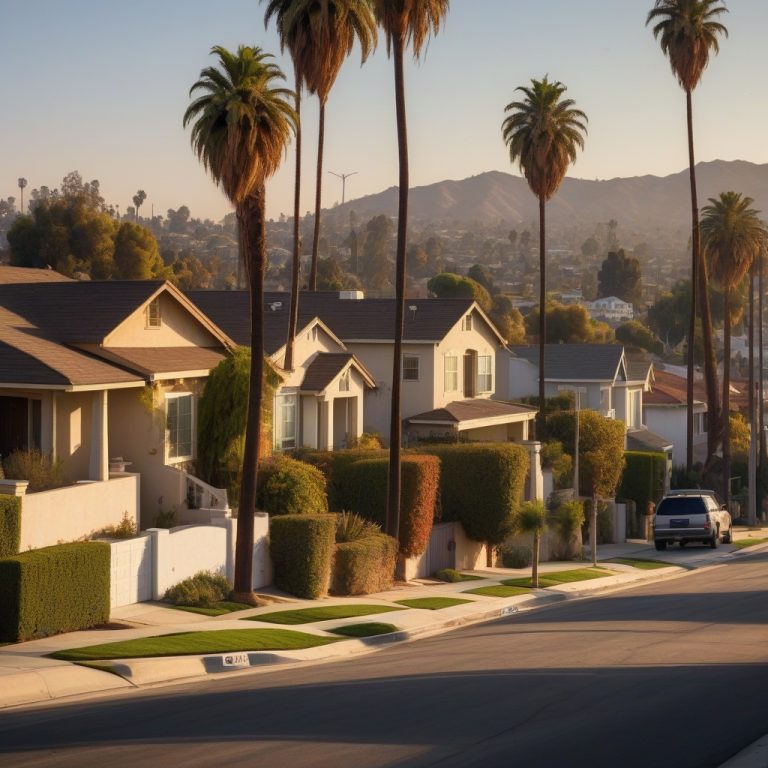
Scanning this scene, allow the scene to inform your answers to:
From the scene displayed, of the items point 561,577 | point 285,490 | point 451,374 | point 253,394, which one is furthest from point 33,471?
point 451,374

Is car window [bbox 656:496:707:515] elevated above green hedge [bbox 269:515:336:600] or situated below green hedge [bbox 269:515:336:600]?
below

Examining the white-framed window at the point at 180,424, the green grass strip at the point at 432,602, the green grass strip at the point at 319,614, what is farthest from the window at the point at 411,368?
the green grass strip at the point at 319,614

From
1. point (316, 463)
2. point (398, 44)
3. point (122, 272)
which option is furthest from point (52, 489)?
point (122, 272)

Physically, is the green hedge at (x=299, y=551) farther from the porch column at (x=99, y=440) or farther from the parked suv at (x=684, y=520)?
the parked suv at (x=684, y=520)

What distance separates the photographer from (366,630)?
85.9 feet

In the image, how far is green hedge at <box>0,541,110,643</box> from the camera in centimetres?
2142

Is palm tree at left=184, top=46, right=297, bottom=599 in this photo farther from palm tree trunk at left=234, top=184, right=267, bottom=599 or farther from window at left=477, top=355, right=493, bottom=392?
window at left=477, top=355, right=493, bottom=392

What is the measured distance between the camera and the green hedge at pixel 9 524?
77.4 ft

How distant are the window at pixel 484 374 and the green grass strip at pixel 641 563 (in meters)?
10.7

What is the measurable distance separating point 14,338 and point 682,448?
58.0 meters

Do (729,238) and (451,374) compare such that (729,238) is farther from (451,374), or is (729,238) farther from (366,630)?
(366,630)

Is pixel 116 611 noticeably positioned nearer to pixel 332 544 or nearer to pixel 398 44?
pixel 332 544

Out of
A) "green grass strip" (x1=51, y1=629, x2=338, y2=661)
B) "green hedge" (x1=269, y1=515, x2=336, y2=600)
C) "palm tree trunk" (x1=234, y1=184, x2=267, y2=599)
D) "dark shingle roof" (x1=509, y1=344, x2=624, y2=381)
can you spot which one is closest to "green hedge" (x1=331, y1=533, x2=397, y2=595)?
"green hedge" (x1=269, y1=515, x2=336, y2=600)

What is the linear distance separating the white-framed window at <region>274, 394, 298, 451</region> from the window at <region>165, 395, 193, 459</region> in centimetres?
685
